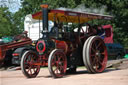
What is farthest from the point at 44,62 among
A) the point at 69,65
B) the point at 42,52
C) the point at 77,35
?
the point at 77,35

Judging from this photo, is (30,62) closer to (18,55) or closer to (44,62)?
(44,62)

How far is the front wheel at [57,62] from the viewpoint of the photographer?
26.7ft

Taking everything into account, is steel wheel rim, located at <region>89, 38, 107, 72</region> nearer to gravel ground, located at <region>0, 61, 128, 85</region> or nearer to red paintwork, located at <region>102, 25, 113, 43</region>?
gravel ground, located at <region>0, 61, 128, 85</region>

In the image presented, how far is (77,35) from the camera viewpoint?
9742 mm

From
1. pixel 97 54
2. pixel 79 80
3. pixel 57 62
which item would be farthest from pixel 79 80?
pixel 97 54

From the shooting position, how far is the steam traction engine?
28.3ft

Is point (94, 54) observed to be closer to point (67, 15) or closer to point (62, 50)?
point (62, 50)

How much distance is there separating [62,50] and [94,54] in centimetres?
151

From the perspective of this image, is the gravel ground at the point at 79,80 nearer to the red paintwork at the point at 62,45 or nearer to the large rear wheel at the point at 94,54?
the large rear wheel at the point at 94,54

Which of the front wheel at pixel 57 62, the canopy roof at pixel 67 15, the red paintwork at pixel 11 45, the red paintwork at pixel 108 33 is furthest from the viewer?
the red paintwork at pixel 11 45

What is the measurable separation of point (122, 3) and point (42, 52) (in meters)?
16.7

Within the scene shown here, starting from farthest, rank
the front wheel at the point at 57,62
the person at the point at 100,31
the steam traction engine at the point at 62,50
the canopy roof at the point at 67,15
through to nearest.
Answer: the person at the point at 100,31
the canopy roof at the point at 67,15
the steam traction engine at the point at 62,50
the front wheel at the point at 57,62

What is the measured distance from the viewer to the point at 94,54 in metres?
9.72

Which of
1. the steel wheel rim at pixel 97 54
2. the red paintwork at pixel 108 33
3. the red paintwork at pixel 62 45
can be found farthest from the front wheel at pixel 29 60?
the red paintwork at pixel 108 33
